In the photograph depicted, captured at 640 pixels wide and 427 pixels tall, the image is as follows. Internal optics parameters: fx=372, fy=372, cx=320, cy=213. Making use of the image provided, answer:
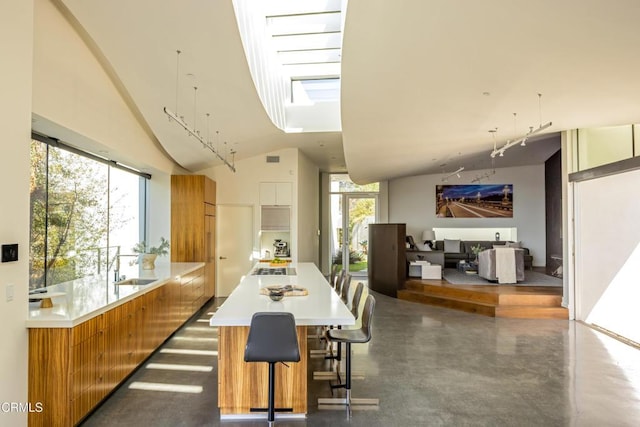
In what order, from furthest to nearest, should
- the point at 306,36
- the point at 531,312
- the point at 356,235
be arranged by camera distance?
Answer: 1. the point at 356,235
2. the point at 306,36
3. the point at 531,312

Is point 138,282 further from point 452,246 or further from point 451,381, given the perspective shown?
point 452,246

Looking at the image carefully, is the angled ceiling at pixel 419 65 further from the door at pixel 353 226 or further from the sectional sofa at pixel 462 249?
the door at pixel 353 226

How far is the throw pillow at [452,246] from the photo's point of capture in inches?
427

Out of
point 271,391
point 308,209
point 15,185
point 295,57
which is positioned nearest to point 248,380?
point 271,391

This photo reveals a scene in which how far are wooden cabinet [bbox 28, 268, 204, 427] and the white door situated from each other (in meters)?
4.12

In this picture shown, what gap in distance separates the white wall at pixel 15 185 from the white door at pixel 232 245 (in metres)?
5.79

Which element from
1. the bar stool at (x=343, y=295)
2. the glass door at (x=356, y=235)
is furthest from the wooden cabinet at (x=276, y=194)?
the glass door at (x=356, y=235)

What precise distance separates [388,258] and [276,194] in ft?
9.87

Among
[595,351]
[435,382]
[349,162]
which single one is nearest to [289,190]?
[349,162]

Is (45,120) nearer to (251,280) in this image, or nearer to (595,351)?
(251,280)

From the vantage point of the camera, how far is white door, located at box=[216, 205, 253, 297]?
8.42 meters

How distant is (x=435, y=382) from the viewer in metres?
3.76

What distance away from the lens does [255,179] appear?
8.48 meters

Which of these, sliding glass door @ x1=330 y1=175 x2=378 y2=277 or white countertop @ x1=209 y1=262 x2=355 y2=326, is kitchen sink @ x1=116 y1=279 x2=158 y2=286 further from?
sliding glass door @ x1=330 y1=175 x2=378 y2=277
